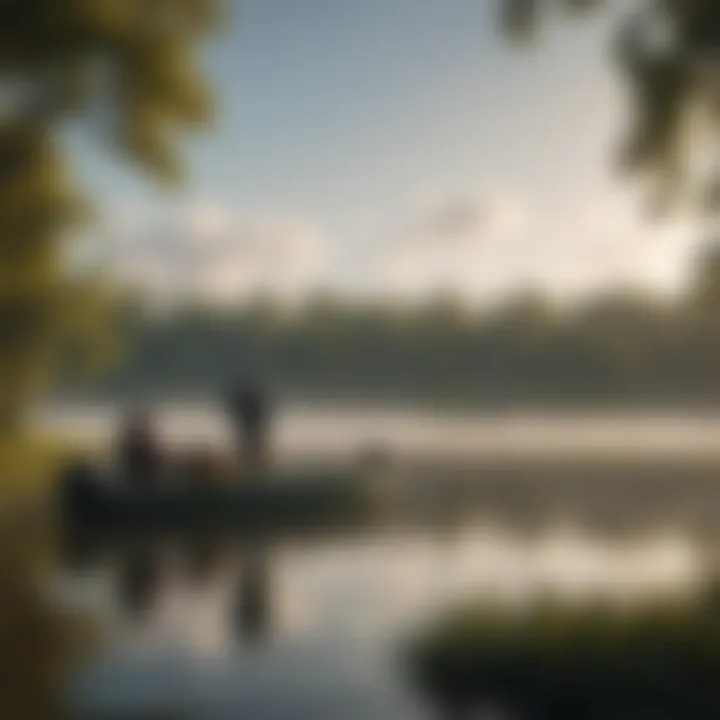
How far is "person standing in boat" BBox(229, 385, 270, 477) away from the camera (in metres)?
2.09

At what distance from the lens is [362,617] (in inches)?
74.7

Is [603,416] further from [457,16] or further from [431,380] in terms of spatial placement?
[457,16]

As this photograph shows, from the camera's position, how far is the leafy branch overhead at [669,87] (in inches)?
71.2

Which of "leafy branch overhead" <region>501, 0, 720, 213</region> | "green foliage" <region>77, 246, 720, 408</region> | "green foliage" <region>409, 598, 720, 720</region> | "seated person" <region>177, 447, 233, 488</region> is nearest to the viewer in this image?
"green foliage" <region>409, 598, 720, 720</region>

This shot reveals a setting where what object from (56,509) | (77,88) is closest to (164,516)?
(56,509)

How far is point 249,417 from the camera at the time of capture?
210 centimetres

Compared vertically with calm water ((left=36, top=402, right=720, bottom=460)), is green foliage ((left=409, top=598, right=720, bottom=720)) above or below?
below

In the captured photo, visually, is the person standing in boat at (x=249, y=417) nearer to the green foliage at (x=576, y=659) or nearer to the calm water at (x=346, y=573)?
the calm water at (x=346, y=573)

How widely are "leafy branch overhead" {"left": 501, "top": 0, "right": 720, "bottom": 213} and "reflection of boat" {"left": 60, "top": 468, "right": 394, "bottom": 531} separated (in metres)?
0.89

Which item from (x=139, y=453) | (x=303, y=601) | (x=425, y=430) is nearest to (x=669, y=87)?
(x=425, y=430)

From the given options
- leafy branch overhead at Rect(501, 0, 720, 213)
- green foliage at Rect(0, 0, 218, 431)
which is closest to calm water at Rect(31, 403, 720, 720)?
green foliage at Rect(0, 0, 218, 431)

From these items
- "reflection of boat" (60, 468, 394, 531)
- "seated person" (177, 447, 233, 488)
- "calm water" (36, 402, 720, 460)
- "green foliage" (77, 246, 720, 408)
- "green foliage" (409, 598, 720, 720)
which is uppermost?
"green foliage" (77, 246, 720, 408)

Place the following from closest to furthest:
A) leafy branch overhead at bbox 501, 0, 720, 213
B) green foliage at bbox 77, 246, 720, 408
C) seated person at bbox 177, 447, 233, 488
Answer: leafy branch overhead at bbox 501, 0, 720, 213, green foliage at bbox 77, 246, 720, 408, seated person at bbox 177, 447, 233, 488

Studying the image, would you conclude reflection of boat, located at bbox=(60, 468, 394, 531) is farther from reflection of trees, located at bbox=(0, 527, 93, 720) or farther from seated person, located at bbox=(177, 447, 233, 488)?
reflection of trees, located at bbox=(0, 527, 93, 720)
